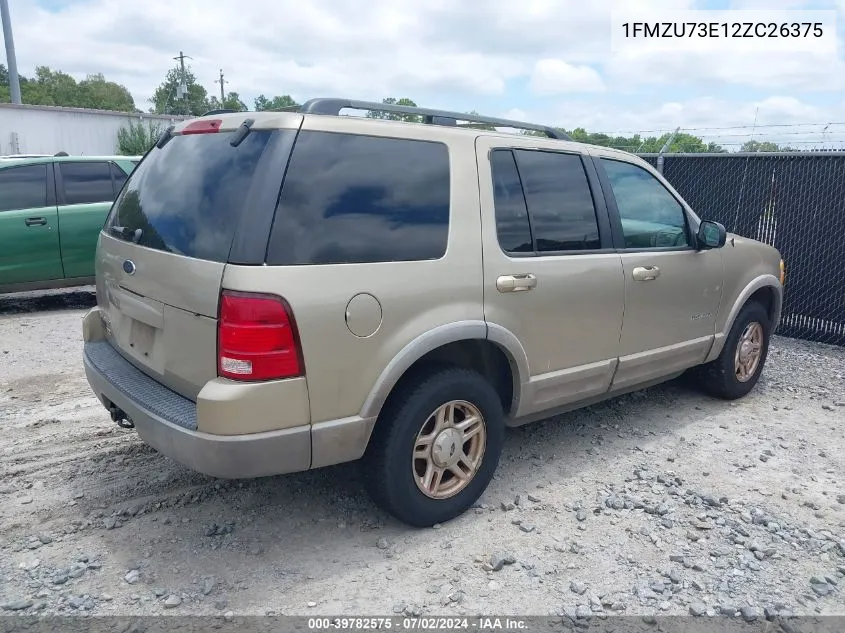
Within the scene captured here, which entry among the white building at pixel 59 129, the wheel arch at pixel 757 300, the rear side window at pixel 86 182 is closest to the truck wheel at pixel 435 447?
the wheel arch at pixel 757 300

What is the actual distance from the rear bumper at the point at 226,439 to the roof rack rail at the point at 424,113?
1.36 m

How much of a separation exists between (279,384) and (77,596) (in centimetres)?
124

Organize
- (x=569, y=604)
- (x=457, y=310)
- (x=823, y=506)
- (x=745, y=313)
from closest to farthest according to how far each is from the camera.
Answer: (x=569, y=604) → (x=457, y=310) → (x=823, y=506) → (x=745, y=313)

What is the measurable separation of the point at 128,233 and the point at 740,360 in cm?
448

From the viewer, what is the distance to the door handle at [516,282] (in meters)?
3.46

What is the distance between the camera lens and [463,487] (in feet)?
11.4

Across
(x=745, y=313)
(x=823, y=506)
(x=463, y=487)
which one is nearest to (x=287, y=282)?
(x=463, y=487)

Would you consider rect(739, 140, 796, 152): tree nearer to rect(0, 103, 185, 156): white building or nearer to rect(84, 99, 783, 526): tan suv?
rect(84, 99, 783, 526): tan suv

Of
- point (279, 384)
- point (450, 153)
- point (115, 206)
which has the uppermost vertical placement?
point (450, 153)

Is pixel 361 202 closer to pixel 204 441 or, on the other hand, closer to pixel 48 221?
pixel 204 441

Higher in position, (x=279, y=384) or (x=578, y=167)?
(x=578, y=167)

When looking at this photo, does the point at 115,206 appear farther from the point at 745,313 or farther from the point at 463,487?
the point at 745,313

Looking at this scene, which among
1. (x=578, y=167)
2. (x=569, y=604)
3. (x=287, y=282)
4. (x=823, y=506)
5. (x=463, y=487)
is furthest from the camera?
(x=578, y=167)

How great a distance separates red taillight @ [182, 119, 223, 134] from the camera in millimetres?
3148
